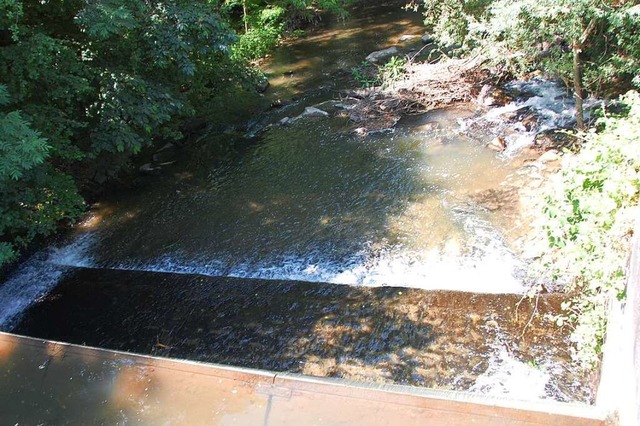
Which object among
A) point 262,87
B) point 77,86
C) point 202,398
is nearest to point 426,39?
point 262,87

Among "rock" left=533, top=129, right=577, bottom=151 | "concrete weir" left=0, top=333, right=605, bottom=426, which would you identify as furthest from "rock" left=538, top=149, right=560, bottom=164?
"concrete weir" left=0, top=333, right=605, bottom=426

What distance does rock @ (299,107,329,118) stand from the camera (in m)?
10.7

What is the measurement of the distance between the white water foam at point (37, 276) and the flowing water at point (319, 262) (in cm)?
3

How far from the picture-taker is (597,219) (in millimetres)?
3746

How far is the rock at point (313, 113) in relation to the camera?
1072cm

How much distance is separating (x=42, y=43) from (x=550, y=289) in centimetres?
751

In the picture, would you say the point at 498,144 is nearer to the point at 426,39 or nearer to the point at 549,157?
the point at 549,157

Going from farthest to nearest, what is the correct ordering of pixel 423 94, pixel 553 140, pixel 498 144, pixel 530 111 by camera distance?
1. pixel 423 94
2. pixel 530 111
3. pixel 498 144
4. pixel 553 140

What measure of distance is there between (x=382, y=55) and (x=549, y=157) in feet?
22.8

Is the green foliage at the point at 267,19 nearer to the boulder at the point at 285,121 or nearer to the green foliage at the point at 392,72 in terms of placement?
the boulder at the point at 285,121

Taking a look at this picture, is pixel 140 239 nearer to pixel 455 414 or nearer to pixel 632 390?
pixel 455 414

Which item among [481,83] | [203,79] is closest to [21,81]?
[203,79]

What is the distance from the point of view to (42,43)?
632 centimetres

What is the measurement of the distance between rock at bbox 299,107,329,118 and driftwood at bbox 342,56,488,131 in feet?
2.33
